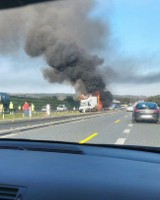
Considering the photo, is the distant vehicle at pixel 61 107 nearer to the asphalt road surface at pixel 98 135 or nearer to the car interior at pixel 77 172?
the asphalt road surface at pixel 98 135

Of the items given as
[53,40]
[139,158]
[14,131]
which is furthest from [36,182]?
[53,40]

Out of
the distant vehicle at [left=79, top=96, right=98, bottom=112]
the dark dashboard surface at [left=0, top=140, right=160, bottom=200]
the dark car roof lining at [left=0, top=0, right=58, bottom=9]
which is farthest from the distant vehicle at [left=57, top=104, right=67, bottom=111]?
the dark dashboard surface at [left=0, top=140, right=160, bottom=200]

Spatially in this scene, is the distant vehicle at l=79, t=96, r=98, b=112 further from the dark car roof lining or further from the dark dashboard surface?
the dark dashboard surface

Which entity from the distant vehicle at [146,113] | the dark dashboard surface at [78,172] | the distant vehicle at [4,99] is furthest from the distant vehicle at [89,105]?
the dark dashboard surface at [78,172]

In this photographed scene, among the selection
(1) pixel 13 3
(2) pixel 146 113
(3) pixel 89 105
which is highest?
(1) pixel 13 3

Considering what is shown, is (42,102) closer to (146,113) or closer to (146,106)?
(146,106)

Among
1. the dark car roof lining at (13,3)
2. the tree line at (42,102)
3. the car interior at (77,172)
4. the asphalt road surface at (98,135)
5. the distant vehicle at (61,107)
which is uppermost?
the dark car roof lining at (13,3)

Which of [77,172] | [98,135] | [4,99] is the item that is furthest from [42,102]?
[77,172]

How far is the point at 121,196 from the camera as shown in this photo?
2.32m

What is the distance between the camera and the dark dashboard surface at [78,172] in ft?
7.79

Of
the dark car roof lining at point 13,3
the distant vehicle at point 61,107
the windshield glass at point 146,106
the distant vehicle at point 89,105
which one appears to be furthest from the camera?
the distant vehicle at point 89,105

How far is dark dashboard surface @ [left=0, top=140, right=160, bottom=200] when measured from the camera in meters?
2.38

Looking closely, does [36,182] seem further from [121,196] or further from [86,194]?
[121,196]

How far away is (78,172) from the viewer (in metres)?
2.79
